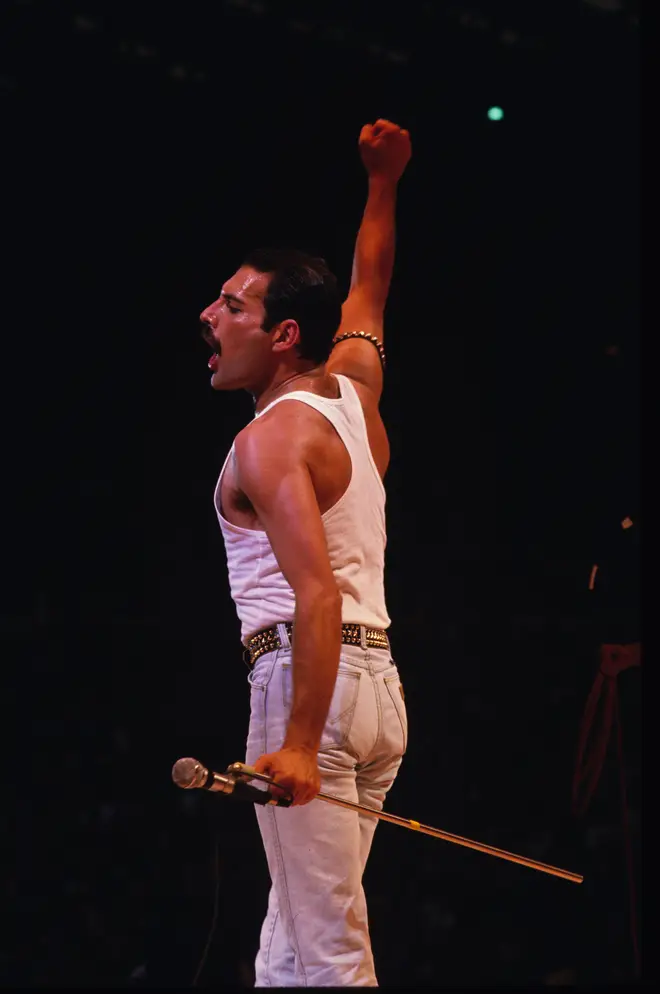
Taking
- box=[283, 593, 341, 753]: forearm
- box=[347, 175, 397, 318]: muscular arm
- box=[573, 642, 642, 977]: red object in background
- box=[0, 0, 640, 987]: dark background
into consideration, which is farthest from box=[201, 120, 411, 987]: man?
box=[0, 0, 640, 987]: dark background

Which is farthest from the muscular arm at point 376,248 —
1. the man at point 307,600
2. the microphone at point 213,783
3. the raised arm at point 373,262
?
the microphone at point 213,783

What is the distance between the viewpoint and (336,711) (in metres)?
2.05

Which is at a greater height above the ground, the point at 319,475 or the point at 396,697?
the point at 319,475

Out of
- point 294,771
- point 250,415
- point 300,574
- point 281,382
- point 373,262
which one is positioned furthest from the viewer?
point 250,415

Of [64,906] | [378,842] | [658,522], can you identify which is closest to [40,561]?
[64,906]

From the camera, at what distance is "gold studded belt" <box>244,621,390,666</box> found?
2098 millimetres

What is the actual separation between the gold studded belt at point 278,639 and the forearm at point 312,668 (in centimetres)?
17

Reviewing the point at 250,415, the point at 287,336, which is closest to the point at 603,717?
the point at 287,336

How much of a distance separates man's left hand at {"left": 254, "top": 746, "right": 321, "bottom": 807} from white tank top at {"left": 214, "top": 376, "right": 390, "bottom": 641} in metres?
0.30

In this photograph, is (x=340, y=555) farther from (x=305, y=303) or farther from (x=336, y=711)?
(x=305, y=303)

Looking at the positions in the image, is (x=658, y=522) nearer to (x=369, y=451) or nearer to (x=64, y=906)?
(x=369, y=451)

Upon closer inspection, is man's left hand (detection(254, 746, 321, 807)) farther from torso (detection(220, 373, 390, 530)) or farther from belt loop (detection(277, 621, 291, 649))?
torso (detection(220, 373, 390, 530))

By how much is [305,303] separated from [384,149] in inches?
24.9

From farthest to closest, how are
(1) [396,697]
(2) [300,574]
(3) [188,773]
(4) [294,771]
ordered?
(1) [396,697] → (2) [300,574] → (4) [294,771] → (3) [188,773]
